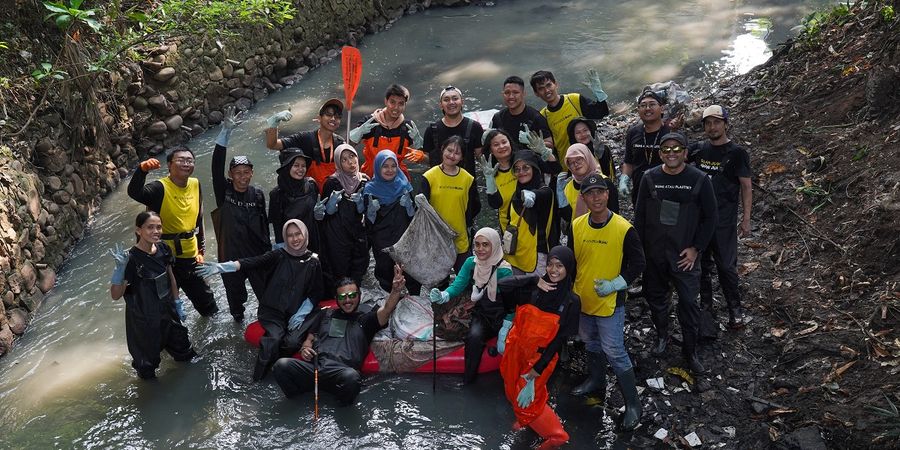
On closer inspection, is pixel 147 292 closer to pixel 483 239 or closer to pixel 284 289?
pixel 284 289

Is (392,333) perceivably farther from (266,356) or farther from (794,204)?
(794,204)

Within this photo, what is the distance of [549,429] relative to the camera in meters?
4.87

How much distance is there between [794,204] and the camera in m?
6.72

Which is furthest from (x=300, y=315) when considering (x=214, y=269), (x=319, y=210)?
(x=319, y=210)

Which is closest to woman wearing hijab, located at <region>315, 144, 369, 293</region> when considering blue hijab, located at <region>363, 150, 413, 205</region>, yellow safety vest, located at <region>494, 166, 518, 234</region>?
blue hijab, located at <region>363, 150, 413, 205</region>

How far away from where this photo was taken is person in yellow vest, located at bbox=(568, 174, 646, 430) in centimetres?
483

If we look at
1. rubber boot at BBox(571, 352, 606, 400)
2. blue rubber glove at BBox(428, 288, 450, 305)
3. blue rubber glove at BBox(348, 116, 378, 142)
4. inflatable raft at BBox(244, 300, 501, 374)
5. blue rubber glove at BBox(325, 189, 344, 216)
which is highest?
blue rubber glove at BBox(348, 116, 378, 142)

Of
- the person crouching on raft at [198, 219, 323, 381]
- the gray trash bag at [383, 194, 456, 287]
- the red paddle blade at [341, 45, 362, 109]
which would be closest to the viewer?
the person crouching on raft at [198, 219, 323, 381]

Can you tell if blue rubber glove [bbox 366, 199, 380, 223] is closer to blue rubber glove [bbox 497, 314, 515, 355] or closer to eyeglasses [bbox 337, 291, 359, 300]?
eyeglasses [bbox 337, 291, 359, 300]

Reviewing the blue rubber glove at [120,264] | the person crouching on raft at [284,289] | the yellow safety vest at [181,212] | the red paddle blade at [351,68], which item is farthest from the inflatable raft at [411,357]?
the red paddle blade at [351,68]

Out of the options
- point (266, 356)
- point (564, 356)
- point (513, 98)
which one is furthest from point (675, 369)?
point (266, 356)

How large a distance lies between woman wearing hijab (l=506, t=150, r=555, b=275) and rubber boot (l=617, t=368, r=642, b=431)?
3.39 feet

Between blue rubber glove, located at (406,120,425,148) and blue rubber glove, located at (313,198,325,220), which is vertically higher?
blue rubber glove, located at (406,120,425,148)

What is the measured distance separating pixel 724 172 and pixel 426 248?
94.5 inches
